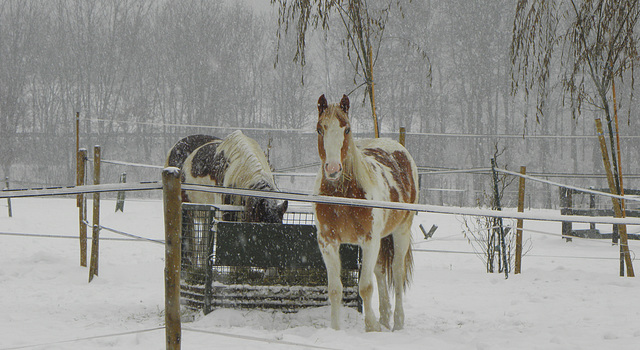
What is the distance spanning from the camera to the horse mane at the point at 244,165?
4191mm

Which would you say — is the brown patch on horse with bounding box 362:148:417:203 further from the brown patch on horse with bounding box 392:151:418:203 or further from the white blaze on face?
the white blaze on face

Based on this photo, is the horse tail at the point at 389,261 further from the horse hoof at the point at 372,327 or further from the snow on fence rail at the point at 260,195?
the snow on fence rail at the point at 260,195

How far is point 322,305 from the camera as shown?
3.88m

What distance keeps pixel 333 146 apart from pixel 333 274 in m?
0.89

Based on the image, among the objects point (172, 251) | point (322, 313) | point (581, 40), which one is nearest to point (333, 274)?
point (322, 313)

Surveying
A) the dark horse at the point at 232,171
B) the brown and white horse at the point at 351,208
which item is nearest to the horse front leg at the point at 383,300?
the brown and white horse at the point at 351,208

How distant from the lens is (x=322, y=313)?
12.3 ft

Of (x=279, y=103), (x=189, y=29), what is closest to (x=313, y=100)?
(x=279, y=103)

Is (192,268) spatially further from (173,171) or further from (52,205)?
(52,205)

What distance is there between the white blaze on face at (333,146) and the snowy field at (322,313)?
3.02 ft

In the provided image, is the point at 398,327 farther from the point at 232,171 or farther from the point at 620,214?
the point at 620,214

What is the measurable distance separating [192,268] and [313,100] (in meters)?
22.5

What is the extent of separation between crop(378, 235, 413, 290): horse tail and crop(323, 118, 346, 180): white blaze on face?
1.34m

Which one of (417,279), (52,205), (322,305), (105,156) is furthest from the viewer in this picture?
(105,156)
